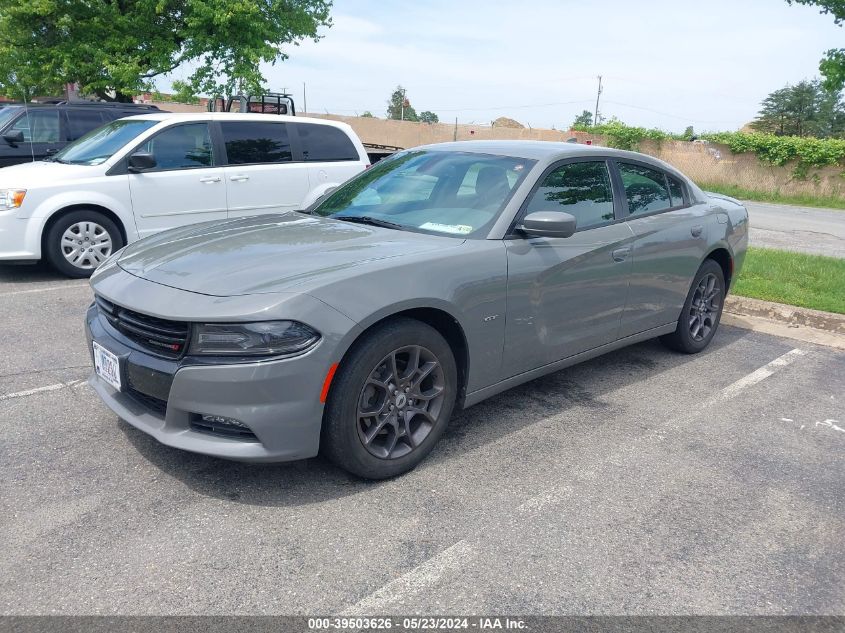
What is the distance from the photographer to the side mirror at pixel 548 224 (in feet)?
12.4

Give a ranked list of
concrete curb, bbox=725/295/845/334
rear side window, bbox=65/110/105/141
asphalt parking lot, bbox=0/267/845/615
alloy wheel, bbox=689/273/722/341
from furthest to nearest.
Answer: rear side window, bbox=65/110/105/141
concrete curb, bbox=725/295/845/334
alloy wheel, bbox=689/273/722/341
asphalt parking lot, bbox=0/267/845/615

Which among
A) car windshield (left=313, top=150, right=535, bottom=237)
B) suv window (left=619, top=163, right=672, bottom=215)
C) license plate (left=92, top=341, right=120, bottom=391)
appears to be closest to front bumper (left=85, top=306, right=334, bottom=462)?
license plate (left=92, top=341, right=120, bottom=391)

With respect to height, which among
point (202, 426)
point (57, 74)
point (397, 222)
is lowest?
point (202, 426)

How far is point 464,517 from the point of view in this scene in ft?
10.3

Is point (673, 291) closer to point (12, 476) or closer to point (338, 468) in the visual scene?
point (338, 468)

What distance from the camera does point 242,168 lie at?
8266 millimetres

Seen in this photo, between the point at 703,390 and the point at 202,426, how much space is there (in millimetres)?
3416

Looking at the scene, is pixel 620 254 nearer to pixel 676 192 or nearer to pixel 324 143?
pixel 676 192

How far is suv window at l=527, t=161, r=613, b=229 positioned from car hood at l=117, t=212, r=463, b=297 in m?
0.75

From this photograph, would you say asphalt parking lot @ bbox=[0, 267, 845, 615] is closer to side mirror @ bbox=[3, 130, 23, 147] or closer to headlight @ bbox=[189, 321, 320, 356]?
headlight @ bbox=[189, 321, 320, 356]

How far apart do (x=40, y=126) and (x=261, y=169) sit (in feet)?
13.4

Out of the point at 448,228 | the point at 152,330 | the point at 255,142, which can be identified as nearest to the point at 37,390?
the point at 152,330

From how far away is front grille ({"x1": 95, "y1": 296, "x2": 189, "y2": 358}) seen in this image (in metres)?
3.04

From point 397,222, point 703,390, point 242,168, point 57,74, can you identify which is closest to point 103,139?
point 242,168
